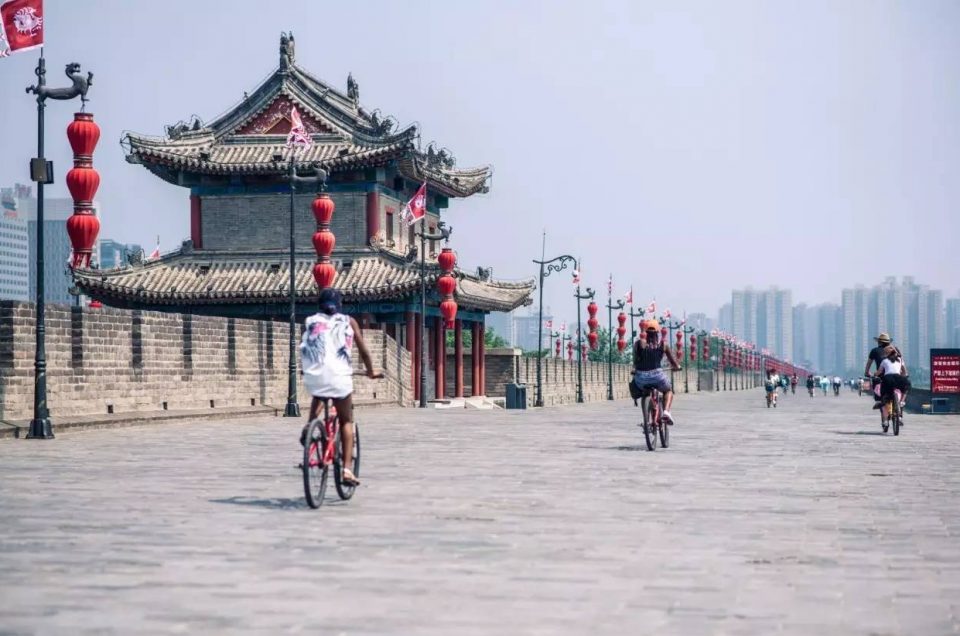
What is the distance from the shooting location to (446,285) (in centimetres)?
4844

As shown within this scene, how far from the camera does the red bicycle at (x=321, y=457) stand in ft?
34.6

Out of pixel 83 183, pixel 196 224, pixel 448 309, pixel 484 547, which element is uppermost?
pixel 196 224

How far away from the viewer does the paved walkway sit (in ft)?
20.8

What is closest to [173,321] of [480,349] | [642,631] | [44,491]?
[44,491]

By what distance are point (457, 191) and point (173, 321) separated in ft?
94.5

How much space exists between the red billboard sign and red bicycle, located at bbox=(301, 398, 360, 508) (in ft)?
107

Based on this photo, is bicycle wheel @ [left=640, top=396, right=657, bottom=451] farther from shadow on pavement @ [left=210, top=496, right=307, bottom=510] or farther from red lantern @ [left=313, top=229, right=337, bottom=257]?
red lantern @ [left=313, top=229, right=337, bottom=257]

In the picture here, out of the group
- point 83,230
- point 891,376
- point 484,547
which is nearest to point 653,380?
point 891,376

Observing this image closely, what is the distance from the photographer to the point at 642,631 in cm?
602

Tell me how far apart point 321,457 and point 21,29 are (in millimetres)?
13723

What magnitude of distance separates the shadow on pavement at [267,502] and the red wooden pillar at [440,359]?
40663 millimetres

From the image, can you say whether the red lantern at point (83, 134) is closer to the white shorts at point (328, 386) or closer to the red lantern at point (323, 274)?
the red lantern at point (323, 274)

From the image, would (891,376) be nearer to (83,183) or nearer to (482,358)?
(83,183)

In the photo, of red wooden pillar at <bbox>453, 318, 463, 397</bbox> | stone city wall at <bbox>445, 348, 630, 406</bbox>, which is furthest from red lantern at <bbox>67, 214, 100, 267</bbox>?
stone city wall at <bbox>445, 348, 630, 406</bbox>
